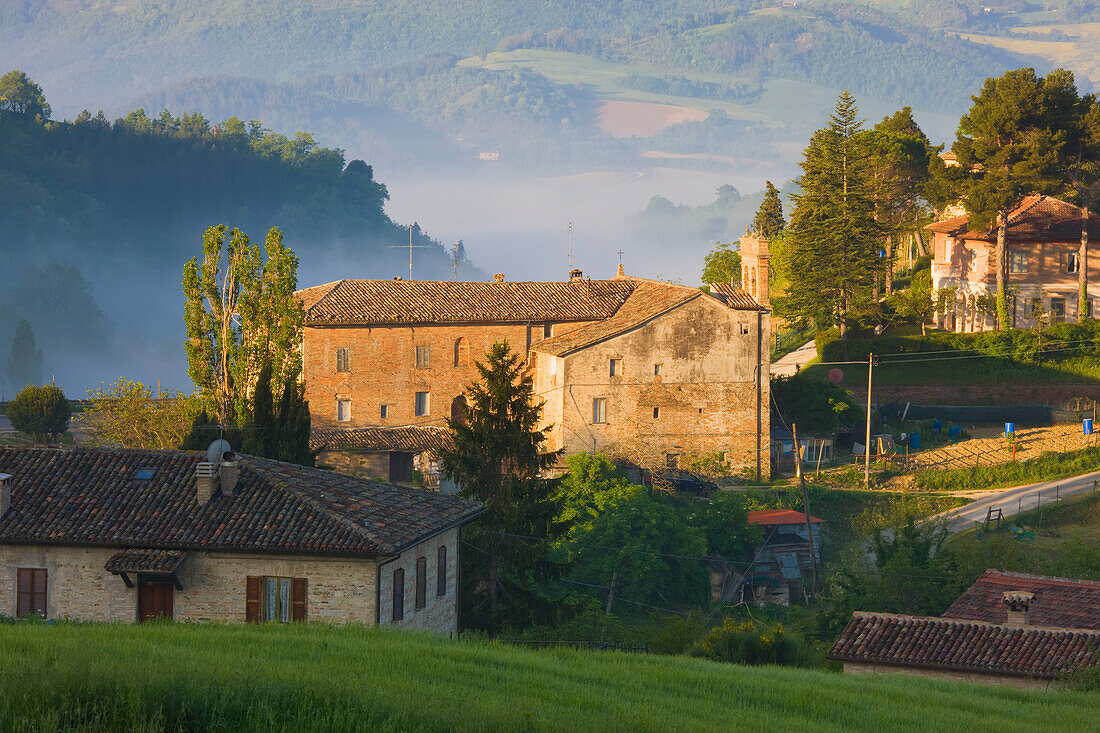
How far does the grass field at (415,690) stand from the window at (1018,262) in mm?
44380

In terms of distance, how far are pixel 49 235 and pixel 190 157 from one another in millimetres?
25558

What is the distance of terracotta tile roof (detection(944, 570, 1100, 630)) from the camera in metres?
29.9

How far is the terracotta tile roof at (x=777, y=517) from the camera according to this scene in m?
49.2

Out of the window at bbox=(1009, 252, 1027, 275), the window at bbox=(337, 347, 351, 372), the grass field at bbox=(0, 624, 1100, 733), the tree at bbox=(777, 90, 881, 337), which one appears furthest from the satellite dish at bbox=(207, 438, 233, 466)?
the window at bbox=(1009, 252, 1027, 275)

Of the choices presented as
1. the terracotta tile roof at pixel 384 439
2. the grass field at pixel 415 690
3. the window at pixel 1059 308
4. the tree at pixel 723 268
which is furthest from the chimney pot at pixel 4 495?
the tree at pixel 723 268

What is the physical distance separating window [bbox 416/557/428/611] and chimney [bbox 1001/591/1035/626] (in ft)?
37.9

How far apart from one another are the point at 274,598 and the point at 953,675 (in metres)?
12.7

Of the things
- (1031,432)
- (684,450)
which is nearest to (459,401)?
(684,450)

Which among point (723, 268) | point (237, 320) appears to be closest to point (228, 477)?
point (237, 320)

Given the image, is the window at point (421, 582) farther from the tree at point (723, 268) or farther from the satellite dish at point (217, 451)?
the tree at point (723, 268)

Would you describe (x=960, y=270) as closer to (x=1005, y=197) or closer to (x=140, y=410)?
(x=1005, y=197)

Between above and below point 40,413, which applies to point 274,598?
below

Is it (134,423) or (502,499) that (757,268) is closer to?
(134,423)

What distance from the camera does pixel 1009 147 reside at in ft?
202
